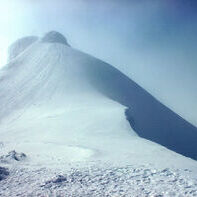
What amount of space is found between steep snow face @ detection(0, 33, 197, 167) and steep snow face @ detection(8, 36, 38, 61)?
212 inches

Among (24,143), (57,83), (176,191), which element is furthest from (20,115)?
(176,191)

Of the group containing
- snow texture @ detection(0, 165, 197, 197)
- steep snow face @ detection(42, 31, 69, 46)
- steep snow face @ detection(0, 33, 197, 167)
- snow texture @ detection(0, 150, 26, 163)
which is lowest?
steep snow face @ detection(0, 33, 197, 167)

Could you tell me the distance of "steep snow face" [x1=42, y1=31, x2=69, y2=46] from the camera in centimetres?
6259

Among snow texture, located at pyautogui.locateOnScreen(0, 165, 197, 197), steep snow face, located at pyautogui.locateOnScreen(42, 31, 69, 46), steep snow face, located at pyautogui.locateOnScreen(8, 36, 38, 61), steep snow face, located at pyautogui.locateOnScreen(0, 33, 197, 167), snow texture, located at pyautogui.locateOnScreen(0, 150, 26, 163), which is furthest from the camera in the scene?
steep snow face, located at pyautogui.locateOnScreen(8, 36, 38, 61)

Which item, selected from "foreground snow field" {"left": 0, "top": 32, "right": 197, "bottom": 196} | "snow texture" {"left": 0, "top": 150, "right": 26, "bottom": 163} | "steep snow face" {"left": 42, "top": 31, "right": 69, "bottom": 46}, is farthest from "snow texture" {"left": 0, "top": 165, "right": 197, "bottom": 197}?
"steep snow face" {"left": 42, "top": 31, "right": 69, "bottom": 46}

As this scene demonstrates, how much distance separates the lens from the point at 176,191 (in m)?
9.31

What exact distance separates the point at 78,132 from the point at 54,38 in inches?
1661

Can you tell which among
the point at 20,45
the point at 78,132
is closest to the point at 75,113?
the point at 78,132

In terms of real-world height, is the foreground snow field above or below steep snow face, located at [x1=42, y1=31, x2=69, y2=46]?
below

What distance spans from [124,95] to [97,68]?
9.16 m

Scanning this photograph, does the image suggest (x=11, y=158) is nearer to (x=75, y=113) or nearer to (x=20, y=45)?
(x=75, y=113)

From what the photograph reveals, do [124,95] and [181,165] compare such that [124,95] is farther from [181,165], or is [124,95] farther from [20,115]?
[181,165]

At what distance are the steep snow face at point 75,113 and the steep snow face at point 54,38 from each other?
1.40 ft

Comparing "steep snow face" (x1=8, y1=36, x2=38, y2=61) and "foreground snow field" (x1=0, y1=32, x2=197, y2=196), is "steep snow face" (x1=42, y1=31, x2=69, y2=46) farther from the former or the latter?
"steep snow face" (x1=8, y1=36, x2=38, y2=61)
